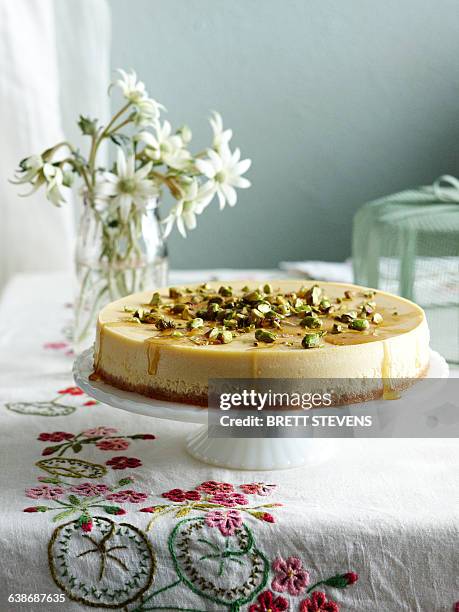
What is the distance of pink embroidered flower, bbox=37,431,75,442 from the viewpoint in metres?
0.84

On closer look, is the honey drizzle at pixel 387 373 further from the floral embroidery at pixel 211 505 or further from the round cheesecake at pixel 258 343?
the floral embroidery at pixel 211 505

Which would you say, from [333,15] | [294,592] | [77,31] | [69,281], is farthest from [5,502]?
[333,15]

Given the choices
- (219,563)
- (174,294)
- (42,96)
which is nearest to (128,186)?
(174,294)

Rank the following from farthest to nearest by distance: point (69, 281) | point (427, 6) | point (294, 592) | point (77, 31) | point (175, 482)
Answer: point (427, 6) < point (77, 31) < point (69, 281) < point (175, 482) < point (294, 592)

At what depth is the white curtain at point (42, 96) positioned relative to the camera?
5.80ft

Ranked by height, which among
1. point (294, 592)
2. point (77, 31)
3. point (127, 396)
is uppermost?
point (77, 31)

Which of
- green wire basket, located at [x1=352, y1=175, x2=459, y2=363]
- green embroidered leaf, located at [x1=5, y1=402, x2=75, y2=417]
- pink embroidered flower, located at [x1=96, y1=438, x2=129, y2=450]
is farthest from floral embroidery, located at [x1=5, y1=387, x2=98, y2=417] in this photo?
green wire basket, located at [x1=352, y1=175, x2=459, y2=363]

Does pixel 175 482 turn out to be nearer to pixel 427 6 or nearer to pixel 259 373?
pixel 259 373

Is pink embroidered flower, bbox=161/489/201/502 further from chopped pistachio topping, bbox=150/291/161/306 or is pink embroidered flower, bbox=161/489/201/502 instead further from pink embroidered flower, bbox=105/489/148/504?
chopped pistachio topping, bbox=150/291/161/306

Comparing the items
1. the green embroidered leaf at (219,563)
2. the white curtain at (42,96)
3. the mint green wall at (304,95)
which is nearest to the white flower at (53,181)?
the green embroidered leaf at (219,563)

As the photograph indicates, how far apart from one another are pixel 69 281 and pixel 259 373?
0.98 metres

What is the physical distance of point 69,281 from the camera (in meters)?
1.61

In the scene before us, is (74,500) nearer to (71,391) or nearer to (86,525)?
(86,525)

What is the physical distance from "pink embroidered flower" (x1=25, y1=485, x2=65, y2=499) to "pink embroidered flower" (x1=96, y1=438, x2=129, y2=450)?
10cm
